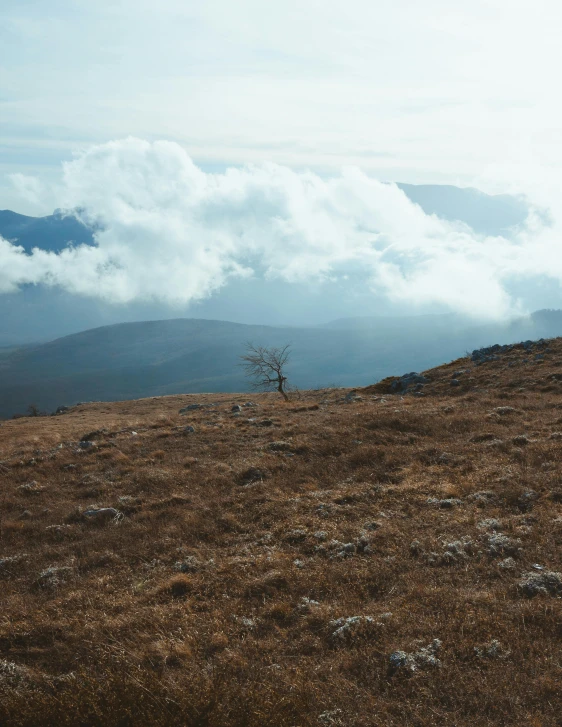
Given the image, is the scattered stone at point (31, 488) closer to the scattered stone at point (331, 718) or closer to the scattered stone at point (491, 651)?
the scattered stone at point (331, 718)

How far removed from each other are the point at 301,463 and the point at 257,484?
109 inches

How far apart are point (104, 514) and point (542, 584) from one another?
12.8 m

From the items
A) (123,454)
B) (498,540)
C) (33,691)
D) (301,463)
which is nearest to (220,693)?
(33,691)

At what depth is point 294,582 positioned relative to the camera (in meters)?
10.9

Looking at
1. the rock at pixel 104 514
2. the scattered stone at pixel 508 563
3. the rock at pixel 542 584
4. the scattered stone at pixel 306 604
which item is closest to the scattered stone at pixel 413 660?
the scattered stone at pixel 306 604

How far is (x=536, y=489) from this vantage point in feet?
47.9

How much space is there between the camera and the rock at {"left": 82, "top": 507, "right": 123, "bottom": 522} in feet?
52.2

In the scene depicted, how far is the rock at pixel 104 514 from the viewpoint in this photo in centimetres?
1591

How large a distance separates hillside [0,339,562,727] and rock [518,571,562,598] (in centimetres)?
3

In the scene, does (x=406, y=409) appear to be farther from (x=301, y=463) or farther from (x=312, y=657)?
(x=312, y=657)

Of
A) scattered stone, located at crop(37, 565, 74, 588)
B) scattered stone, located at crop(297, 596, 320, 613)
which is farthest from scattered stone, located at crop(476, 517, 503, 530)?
scattered stone, located at crop(37, 565, 74, 588)

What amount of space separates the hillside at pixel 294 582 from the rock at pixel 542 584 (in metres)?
0.03

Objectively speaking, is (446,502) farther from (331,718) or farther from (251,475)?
(331,718)

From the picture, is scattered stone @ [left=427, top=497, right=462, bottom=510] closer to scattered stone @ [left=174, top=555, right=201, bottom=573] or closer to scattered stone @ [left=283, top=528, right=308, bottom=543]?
scattered stone @ [left=283, top=528, right=308, bottom=543]
